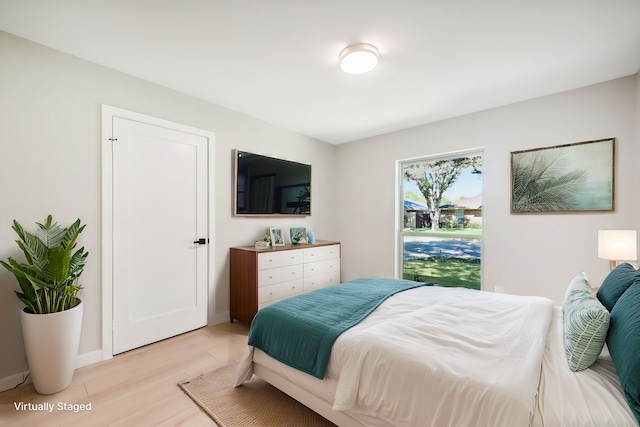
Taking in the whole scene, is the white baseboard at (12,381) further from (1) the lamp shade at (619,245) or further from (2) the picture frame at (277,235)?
(1) the lamp shade at (619,245)

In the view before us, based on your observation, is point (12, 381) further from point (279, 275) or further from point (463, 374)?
point (463, 374)

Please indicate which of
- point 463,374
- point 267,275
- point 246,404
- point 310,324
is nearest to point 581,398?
point 463,374

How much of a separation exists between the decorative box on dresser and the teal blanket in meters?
1.00

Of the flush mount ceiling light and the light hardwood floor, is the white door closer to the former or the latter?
the light hardwood floor

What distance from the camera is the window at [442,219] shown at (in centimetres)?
359

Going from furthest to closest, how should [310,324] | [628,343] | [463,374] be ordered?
[310,324]
[463,374]
[628,343]

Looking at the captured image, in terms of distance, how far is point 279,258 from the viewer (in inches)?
130

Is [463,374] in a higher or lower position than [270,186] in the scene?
lower

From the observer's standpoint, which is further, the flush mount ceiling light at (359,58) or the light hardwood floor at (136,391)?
the flush mount ceiling light at (359,58)

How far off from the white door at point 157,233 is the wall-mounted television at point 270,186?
0.45 m

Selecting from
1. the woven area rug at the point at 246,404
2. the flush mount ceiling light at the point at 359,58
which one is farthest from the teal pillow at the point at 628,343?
the flush mount ceiling light at the point at 359,58

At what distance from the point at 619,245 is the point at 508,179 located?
123 centimetres

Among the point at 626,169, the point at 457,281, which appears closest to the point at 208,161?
the point at 457,281

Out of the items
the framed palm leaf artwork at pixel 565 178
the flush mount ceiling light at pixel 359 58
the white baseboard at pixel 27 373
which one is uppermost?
the flush mount ceiling light at pixel 359 58
